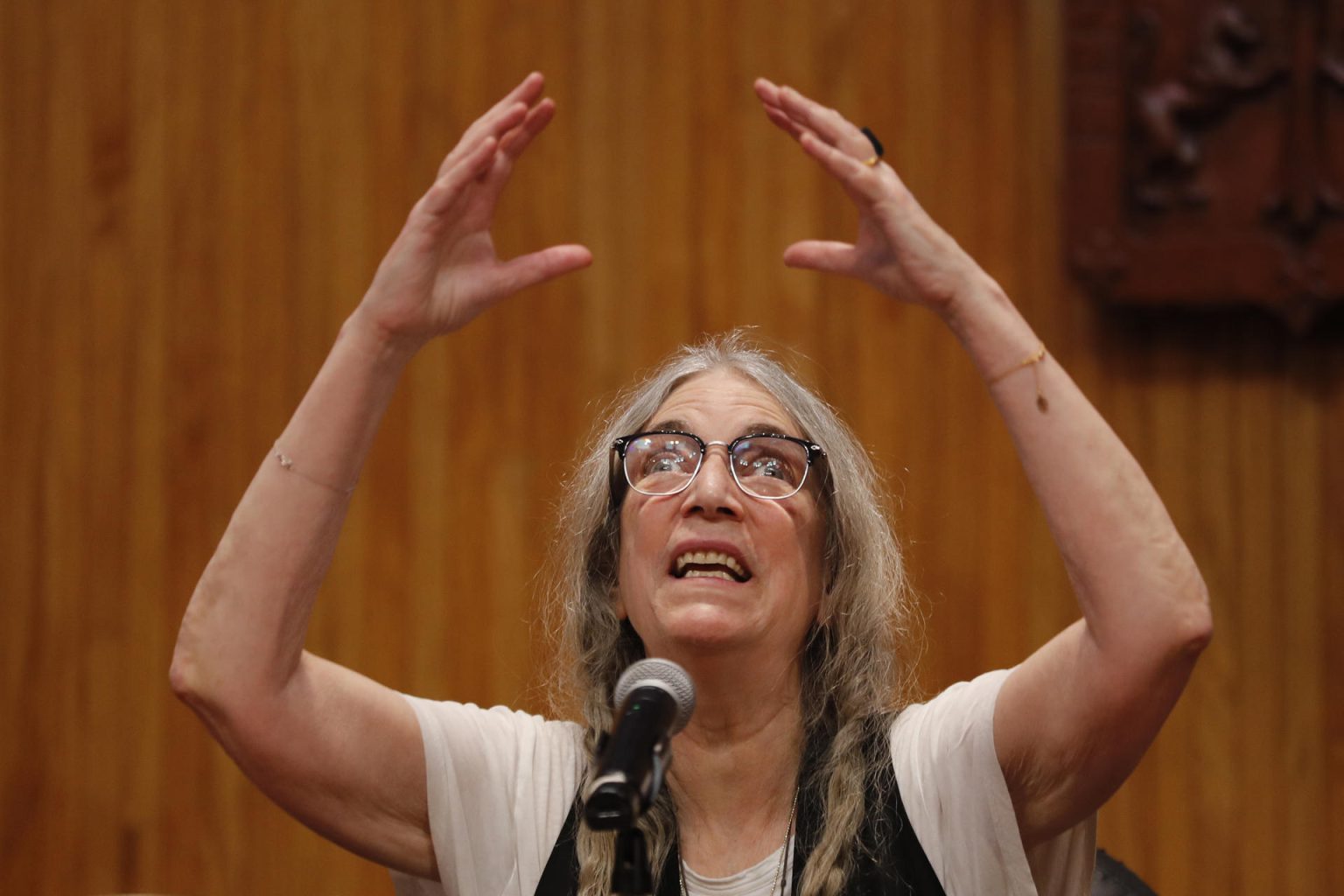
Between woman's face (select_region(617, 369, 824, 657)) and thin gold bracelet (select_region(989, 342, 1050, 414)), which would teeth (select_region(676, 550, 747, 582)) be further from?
thin gold bracelet (select_region(989, 342, 1050, 414))

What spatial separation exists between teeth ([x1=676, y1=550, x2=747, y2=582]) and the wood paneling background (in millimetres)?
1286

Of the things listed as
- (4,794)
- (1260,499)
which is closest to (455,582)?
(4,794)

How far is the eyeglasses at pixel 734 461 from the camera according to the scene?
1708 millimetres

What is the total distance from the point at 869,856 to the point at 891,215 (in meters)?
0.68

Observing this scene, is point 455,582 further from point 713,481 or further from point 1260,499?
point 1260,499

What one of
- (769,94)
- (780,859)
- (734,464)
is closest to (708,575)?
(734,464)

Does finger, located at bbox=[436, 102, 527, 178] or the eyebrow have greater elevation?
finger, located at bbox=[436, 102, 527, 178]

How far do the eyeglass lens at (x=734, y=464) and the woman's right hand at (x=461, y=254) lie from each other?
253mm

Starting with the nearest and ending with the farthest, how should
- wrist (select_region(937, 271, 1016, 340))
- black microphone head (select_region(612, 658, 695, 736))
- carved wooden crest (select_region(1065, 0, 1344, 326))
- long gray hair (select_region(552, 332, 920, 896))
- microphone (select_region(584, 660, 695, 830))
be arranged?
microphone (select_region(584, 660, 695, 830)) → black microphone head (select_region(612, 658, 695, 736)) → wrist (select_region(937, 271, 1016, 340)) → long gray hair (select_region(552, 332, 920, 896)) → carved wooden crest (select_region(1065, 0, 1344, 326))

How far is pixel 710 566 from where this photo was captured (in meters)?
1.66

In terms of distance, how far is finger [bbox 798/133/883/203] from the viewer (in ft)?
4.79

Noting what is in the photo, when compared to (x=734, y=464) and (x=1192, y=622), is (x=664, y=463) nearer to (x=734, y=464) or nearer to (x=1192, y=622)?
(x=734, y=464)

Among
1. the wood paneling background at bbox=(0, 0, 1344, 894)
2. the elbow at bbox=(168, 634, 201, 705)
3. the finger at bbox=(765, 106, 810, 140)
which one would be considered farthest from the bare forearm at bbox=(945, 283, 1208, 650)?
the wood paneling background at bbox=(0, 0, 1344, 894)

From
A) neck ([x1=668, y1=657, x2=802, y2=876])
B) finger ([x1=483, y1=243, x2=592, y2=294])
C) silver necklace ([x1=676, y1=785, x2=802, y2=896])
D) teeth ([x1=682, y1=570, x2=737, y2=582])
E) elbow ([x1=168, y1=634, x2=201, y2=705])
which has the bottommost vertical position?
silver necklace ([x1=676, y1=785, x2=802, y2=896])
